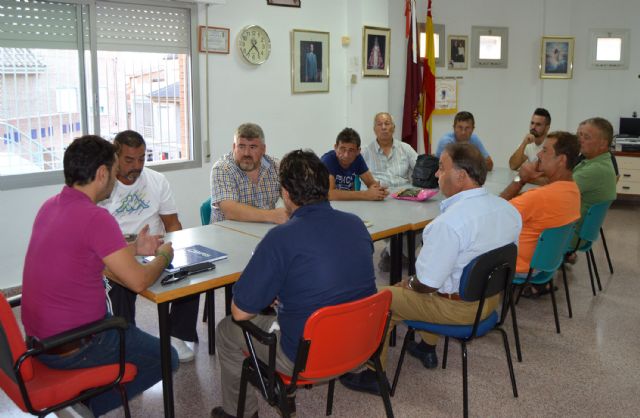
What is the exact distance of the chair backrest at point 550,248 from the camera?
331 centimetres

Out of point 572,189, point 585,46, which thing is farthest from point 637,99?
point 572,189

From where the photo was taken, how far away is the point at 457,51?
24.7ft

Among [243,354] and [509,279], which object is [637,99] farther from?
[243,354]

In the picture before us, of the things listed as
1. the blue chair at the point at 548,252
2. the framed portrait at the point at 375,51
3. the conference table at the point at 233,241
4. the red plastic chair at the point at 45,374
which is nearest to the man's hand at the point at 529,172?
the conference table at the point at 233,241

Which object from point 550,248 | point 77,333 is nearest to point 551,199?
point 550,248

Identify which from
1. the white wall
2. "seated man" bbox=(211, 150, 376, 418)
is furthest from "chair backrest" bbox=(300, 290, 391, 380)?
the white wall

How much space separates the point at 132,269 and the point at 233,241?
2.77 ft

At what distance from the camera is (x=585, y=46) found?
792 cm

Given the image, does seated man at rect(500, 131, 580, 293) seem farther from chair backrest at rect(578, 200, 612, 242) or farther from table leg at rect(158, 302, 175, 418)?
table leg at rect(158, 302, 175, 418)

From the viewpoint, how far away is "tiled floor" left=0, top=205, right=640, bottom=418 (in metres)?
2.92

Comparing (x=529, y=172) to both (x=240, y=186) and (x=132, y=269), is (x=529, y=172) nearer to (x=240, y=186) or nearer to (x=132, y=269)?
(x=240, y=186)

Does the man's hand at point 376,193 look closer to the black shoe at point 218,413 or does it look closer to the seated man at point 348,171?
the seated man at point 348,171

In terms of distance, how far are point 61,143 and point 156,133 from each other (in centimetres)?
86

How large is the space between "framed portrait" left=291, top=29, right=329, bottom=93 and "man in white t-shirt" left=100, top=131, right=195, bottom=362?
2853 millimetres
